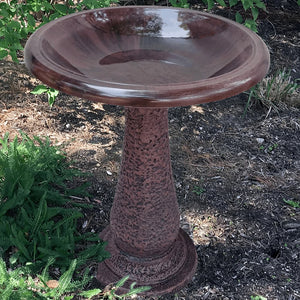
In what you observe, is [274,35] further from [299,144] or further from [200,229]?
[200,229]

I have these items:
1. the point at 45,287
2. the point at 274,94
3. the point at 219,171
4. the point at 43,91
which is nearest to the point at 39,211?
the point at 45,287

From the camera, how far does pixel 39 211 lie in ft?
7.34

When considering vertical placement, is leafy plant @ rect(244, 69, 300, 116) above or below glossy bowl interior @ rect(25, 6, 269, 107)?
below

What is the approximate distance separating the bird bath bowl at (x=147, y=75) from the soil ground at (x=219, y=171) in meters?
0.27

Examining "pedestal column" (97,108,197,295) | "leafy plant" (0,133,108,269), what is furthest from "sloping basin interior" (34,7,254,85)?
"leafy plant" (0,133,108,269)

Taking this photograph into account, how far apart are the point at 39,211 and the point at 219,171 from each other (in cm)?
135

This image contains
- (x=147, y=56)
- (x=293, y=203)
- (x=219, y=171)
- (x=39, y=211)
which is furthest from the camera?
(x=219, y=171)

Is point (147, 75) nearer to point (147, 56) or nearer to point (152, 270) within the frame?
point (147, 56)

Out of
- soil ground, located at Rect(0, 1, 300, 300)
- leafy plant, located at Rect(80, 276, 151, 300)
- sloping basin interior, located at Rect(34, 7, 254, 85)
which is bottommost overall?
soil ground, located at Rect(0, 1, 300, 300)

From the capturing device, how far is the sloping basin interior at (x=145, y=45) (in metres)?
1.63

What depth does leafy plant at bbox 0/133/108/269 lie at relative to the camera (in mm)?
2162

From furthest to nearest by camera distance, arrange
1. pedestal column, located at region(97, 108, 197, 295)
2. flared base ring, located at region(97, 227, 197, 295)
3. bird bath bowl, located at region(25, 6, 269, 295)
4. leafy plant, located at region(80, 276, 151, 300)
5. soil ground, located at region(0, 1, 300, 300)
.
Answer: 1. soil ground, located at region(0, 1, 300, 300)
2. flared base ring, located at region(97, 227, 197, 295)
3. leafy plant, located at region(80, 276, 151, 300)
4. pedestal column, located at region(97, 108, 197, 295)
5. bird bath bowl, located at region(25, 6, 269, 295)

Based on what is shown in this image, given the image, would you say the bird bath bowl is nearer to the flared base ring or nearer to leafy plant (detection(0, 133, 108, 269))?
the flared base ring

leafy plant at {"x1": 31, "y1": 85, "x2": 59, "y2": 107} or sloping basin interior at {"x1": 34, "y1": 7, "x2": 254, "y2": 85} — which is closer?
sloping basin interior at {"x1": 34, "y1": 7, "x2": 254, "y2": 85}
